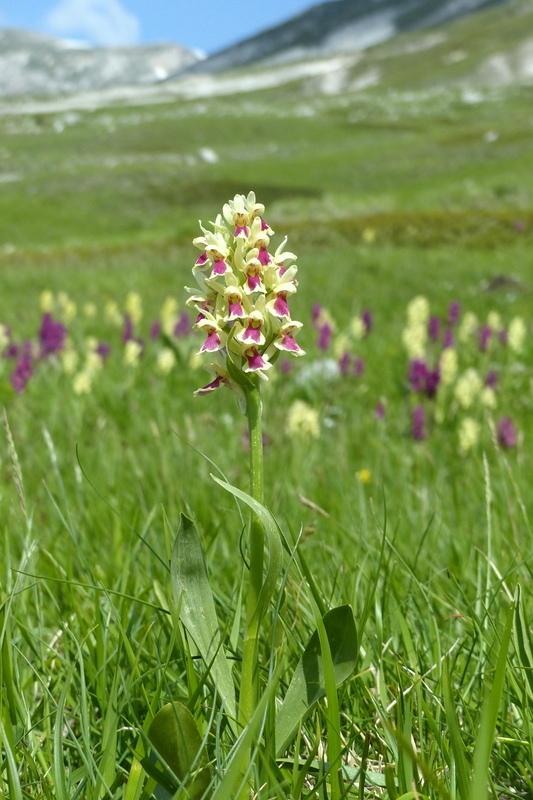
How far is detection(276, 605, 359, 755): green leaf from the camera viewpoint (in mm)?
1185

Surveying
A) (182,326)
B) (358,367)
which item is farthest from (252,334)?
(182,326)

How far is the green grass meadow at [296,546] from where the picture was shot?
120 cm

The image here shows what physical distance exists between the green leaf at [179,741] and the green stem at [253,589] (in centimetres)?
10

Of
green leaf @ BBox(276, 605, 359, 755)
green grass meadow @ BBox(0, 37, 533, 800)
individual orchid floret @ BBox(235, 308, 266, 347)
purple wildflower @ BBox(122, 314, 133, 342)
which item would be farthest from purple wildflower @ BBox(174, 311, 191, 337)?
green leaf @ BBox(276, 605, 359, 755)

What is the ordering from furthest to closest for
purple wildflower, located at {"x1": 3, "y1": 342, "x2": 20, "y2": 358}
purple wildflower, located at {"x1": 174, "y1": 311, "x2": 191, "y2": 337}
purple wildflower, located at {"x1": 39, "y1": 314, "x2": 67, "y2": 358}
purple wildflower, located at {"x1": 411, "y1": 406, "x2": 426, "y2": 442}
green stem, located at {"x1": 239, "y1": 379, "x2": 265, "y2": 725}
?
purple wildflower, located at {"x1": 174, "y1": 311, "x2": 191, "y2": 337} → purple wildflower, located at {"x1": 39, "y1": 314, "x2": 67, "y2": 358} → purple wildflower, located at {"x1": 3, "y1": 342, "x2": 20, "y2": 358} → purple wildflower, located at {"x1": 411, "y1": 406, "x2": 426, "y2": 442} → green stem, located at {"x1": 239, "y1": 379, "x2": 265, "y2": 725}

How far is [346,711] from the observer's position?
1443mm

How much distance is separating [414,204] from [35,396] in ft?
104

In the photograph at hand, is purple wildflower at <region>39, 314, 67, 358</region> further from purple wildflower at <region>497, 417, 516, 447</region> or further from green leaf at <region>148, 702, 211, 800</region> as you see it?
green leaf at <region>148, 702, 211, 800</region>

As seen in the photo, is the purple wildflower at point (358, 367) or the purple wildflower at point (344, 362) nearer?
the purple wildflower at point (344, 362)

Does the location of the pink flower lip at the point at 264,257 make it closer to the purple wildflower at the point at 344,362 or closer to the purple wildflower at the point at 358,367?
the purple wildflower at the point at 344,362

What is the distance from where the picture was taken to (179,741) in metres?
1.13

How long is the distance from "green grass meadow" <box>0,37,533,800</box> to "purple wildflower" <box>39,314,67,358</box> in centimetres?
9

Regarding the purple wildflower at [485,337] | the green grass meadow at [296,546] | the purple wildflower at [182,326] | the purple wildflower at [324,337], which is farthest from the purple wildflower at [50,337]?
the purple wildflower at [485,337]

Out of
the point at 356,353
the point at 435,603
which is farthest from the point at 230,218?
the point at 356,353
